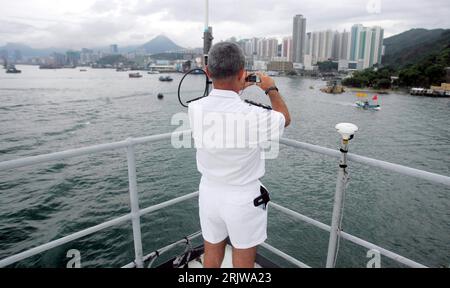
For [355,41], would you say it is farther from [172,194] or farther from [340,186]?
[340,186]

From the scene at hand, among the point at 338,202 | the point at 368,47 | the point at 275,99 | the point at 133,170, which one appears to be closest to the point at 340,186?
the point at 338,202

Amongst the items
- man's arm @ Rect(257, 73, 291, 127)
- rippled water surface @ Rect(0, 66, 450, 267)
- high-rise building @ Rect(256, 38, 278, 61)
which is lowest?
rippled water surface @ Rect(0, 66, 450, 267)

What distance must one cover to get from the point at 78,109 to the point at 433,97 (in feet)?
209

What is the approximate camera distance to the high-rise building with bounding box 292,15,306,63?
446 feet

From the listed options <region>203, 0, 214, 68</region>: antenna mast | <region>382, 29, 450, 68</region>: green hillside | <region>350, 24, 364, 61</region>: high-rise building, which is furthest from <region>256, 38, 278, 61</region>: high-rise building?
<region>350, 24, 364, 61</region>: high-rise building

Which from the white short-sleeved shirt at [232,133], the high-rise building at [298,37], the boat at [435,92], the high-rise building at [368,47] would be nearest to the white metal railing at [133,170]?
the white short-sleeved shirt at [232,133]

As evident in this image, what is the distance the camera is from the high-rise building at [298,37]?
136 meters

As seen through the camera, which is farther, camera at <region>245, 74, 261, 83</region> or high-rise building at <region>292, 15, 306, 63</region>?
high-rise building at <region>292, 15, 306, 63</region>

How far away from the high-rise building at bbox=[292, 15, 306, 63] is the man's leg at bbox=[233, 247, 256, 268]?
14495 centimetres

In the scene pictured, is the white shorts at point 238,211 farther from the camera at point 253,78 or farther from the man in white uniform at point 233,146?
the camera at point 253,78

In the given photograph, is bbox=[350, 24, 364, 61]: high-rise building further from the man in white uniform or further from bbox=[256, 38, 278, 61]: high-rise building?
the man in white uniform
